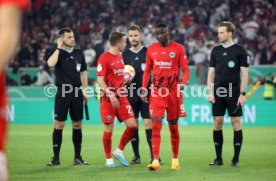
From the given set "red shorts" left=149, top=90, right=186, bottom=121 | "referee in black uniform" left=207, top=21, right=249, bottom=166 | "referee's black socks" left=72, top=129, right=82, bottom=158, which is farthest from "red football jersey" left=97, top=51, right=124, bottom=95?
"referee in black uniform" left=207, top=21, right=249, bottom=166

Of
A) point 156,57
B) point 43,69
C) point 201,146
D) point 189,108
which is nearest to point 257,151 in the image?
point 201,146

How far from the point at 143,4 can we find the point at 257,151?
1674 cm

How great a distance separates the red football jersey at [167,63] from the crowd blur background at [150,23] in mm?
13255

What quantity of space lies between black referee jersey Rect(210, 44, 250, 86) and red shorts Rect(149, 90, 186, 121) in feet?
3.58

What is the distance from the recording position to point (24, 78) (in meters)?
24.7

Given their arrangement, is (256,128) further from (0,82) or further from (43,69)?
(0,82)

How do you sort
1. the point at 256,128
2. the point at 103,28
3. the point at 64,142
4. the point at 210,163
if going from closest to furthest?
the point at 210,163 < the point at 64,142 < the point at 256,128 < the point at 103,28

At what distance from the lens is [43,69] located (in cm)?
2470

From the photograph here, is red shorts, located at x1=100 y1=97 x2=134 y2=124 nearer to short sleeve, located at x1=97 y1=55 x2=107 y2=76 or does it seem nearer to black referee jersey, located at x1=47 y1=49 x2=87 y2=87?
short sleeve, located at x1=97 y1=55 x2=107 y2=76

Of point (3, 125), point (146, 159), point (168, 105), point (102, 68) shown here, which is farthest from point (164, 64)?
point (3, 125)

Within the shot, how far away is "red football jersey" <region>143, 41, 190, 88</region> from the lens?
10180mm

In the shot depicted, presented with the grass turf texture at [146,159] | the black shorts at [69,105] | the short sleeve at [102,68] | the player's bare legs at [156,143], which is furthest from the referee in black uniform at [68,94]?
the player's bare legs at [156,143]

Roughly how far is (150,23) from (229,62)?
17.3 m

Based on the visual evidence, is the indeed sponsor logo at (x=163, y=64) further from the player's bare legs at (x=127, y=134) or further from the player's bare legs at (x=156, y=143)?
the player's bare legs at (x=127, y=134)
